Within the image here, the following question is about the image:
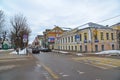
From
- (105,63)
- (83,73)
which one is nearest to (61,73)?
(83,73)

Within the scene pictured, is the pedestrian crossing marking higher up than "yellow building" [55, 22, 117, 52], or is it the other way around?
"yellow building" [55, 22, 117, 52]

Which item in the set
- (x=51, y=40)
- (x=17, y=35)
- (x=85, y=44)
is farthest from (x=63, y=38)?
(x=51, y=40)

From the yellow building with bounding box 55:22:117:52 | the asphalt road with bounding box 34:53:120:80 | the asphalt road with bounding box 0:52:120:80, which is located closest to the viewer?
the asphalt road with bounding box 34:53:120:80

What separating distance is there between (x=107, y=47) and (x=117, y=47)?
4.78 meters

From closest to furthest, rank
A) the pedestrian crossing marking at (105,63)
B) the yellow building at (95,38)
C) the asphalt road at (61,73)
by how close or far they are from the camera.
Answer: the asphalt road at (61,73) < the pedestrian crossing marking at (105,63) < the yellow building at (95,38)

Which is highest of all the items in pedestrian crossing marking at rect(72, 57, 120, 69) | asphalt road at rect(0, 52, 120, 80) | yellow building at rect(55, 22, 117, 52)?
yellow building at rect(55, 22, 117, 52)

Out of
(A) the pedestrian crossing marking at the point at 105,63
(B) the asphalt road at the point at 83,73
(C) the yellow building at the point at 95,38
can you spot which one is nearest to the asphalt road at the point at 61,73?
(B) the asphalt road at the point at 83,73

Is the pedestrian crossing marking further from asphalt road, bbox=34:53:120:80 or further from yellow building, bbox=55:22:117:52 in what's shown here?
yellow building, bbox=55:22:117:52

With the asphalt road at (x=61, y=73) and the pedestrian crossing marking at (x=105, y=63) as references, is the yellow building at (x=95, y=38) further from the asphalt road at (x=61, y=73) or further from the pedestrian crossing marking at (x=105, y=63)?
the asphalt road at (x=61, y=73)

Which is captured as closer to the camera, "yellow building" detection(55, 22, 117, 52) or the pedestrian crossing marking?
the pedestrian crossing marking

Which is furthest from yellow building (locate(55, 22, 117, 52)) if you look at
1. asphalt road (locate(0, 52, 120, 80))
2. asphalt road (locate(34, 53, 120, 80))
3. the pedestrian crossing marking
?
asphalt road (locate(34, 53, 120, 80))

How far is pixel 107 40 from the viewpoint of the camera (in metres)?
53.5

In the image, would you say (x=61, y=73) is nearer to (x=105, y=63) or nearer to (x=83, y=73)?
(x=83, y=73)

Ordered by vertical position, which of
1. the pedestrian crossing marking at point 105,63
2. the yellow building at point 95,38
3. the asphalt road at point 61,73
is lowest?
the asphalt road at point 61,73
